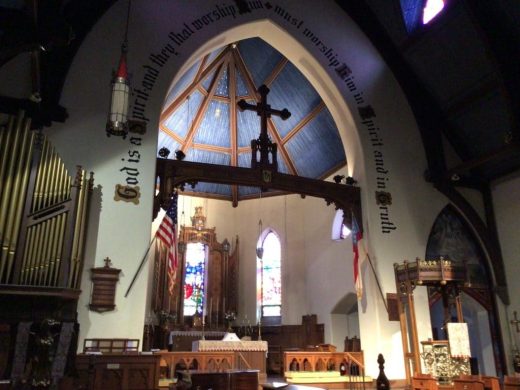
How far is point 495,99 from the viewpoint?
422 inches

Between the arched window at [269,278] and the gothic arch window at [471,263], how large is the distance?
5866mm

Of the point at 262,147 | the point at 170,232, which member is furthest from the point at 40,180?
the point at 262,147

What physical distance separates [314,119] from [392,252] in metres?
5.32

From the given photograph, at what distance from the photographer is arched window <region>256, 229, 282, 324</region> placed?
1588 cm

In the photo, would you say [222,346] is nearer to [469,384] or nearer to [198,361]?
[198,361]

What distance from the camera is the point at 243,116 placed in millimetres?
15570

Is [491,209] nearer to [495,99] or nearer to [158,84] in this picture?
[495,99]

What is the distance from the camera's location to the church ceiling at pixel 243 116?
13.7 metres

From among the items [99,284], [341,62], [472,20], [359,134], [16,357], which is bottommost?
[16,357]

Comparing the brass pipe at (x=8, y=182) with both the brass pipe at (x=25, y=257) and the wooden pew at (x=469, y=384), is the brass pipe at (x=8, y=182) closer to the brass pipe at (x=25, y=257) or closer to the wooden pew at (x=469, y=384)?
the brass pipe at (x=25, y=257)

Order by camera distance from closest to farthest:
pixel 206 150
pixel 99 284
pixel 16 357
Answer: pixel 16 357
pixel 99 284
pixel 206 150

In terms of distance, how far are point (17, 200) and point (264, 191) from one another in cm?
561

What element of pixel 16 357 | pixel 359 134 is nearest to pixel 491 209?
pixel 359 134

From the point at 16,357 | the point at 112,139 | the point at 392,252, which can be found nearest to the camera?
the point at 16,357
